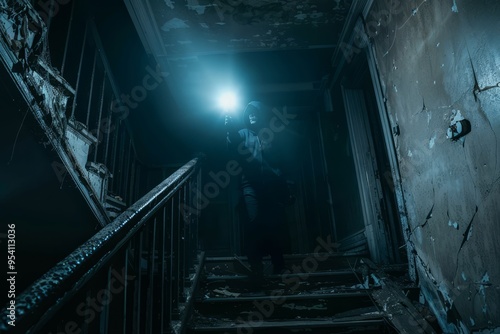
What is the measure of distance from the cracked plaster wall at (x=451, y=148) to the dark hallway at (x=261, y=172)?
0.04 feet

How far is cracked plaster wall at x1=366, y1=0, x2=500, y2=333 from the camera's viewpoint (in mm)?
1586

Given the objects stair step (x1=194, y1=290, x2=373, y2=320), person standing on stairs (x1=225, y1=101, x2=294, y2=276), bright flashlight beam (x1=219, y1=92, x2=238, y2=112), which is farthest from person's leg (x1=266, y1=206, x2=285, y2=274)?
bright flashlight beam (x1=219, y1=92, x2=238, y2=112)

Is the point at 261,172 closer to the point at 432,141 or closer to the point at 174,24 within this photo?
the point at 432,141

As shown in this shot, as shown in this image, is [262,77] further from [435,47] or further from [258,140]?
[435,47]

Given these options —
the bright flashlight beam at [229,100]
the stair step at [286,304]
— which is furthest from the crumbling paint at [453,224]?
the bright flashlight beam at [229,100]

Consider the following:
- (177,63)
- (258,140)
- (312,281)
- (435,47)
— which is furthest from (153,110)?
(435,47)

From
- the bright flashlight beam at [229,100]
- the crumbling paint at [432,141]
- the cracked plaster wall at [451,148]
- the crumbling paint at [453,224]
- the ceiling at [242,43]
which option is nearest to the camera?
the cracked plaster wall at [451,148]

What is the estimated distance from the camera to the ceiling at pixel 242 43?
355cm

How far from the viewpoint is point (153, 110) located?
6.07 m

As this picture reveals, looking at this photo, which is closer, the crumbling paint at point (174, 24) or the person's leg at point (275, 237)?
the person's leg at point (275, 237)

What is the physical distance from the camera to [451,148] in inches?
75.6

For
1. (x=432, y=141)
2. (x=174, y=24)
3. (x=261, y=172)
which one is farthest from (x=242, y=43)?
(x=432, y=141)

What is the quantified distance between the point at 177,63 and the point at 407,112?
3.42 metres

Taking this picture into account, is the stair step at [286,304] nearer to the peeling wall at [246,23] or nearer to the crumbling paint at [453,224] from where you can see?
the crumbling paint at [453,224]
